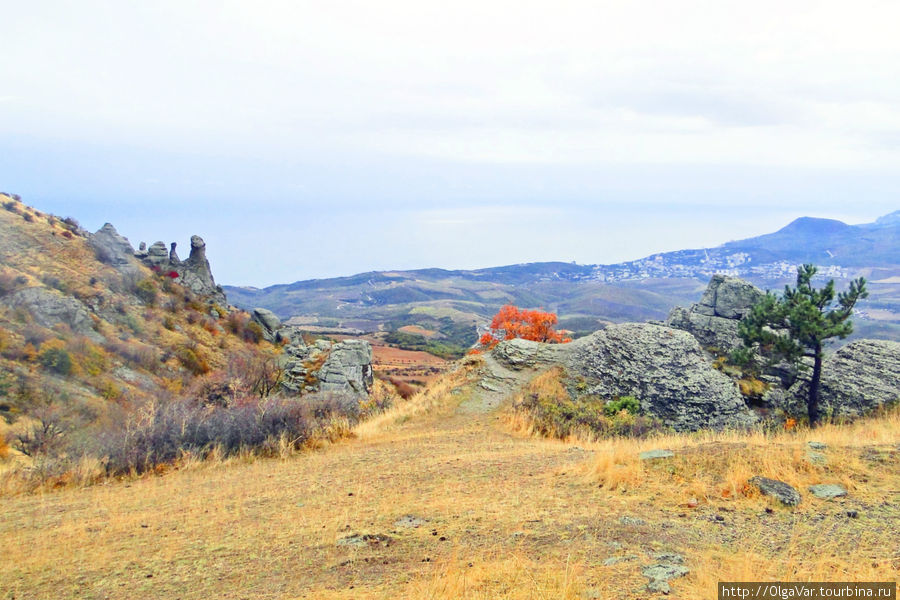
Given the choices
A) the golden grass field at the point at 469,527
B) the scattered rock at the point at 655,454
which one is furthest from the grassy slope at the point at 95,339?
the scattered rock at the point at 655,454

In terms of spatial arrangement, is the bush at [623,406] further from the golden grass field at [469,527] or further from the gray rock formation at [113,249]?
the gray rock formation at [113,249]

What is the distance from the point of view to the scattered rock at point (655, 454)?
8594mm

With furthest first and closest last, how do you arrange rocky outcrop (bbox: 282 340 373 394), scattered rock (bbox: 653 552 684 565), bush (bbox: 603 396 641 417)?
rocky outcrop (bbox: 282 340 373 394) → bush (bbox: 603 396 641 417) → scattered rock (bbox: 653 552 684 565)

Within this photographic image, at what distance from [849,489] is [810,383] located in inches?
561

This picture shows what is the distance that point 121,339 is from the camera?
45438mm

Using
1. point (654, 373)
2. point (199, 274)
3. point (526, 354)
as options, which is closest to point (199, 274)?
point (199, 274)

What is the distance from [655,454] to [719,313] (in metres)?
23.0

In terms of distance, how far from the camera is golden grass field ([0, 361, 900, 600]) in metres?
5.09

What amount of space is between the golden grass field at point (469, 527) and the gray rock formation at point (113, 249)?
5506 cm

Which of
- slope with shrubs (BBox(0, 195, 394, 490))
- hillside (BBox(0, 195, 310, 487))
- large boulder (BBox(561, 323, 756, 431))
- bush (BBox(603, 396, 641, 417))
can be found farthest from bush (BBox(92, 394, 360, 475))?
large boulder (BBox(561, 323, 756, 431))

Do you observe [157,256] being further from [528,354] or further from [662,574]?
[662,574]

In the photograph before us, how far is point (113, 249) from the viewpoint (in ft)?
191

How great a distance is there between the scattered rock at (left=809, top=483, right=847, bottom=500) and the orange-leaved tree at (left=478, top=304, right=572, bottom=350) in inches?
1067

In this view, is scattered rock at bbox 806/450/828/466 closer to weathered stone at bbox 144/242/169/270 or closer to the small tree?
the small tree
